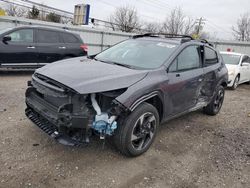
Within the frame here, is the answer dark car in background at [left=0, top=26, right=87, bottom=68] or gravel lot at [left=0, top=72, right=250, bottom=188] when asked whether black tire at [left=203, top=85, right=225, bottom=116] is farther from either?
dark car in background at [left=0, top=26, right=87, bottom=68]

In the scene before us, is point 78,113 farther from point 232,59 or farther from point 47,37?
point 232,59

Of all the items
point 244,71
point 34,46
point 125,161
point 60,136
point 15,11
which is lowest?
point 125,161

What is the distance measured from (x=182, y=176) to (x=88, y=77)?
1.80 meters

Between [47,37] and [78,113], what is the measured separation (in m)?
6.90

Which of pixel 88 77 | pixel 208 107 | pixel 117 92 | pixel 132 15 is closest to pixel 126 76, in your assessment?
pixel 117 92

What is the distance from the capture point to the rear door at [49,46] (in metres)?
8.86

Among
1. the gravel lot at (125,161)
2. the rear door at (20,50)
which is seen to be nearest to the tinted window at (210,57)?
the gravel lot at (125,161)

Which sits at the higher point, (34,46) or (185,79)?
(185,79)

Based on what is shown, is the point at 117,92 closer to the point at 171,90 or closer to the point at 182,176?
the point at 171,90

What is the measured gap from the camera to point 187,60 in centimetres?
446

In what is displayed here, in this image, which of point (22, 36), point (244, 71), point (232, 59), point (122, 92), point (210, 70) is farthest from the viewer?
point (244, 71)

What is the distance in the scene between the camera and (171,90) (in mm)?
3910

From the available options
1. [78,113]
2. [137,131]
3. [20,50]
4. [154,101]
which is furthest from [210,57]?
[20,50]

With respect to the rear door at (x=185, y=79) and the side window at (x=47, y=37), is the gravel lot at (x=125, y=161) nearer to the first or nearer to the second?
the rear door at (x=185, y=79)
